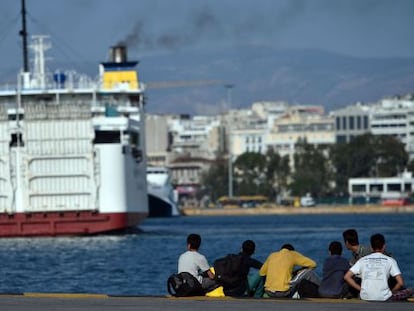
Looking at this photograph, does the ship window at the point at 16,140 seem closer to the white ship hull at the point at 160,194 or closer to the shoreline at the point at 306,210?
the white ship hull at the point at 160,194

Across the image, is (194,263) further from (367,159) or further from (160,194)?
(367,159)

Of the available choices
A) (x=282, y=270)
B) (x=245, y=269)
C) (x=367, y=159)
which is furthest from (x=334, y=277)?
(x=367, y=159)

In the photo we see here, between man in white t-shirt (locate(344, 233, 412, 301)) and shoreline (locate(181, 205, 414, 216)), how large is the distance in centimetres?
13253

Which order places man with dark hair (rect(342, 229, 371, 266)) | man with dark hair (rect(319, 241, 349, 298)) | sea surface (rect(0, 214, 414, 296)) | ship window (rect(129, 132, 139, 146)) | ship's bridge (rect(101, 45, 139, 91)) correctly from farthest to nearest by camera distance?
ship's bridge (rect(101, 45, 139, 91)) → ship window (rect(129, 132, 139, 146)) → sea surface (rect(0, 214, 414, 296)) → man with dark hair (rect(342, 229, 371, 266)) → man with dark hair (rect(319, 241, 349, 298))

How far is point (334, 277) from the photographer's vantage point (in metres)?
23.5

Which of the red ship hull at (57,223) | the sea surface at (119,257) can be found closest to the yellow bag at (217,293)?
the sea surface at (119,257)

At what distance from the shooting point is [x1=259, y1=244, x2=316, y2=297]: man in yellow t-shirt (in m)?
23.9

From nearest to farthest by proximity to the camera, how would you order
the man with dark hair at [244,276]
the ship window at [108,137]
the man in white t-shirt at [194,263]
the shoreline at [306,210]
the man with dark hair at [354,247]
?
the man with dark hair at [354,247] → the man with dark hair at [244,276] → the man in white t-shirt at [194,263] → the ship window at [108,137] → the shoreline at [306,210]

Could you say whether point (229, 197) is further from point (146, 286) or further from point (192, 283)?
point (192, 283)

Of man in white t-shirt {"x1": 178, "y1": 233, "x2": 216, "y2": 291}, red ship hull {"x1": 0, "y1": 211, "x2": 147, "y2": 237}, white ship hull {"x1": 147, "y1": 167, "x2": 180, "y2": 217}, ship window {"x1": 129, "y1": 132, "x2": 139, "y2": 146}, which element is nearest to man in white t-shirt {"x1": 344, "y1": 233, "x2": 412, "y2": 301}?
man in white t-shirt {"x1": 178, "y1": 233, "x2": 216, "y2": 291}

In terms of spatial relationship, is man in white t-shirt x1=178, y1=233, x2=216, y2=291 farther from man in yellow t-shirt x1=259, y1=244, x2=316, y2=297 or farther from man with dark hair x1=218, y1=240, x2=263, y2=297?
man in yellow t-shirt x1=259, y1=244, x2=316, y2=297

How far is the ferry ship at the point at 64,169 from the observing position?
72.4 m

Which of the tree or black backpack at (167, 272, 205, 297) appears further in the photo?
the tree

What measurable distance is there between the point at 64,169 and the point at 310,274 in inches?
1968
